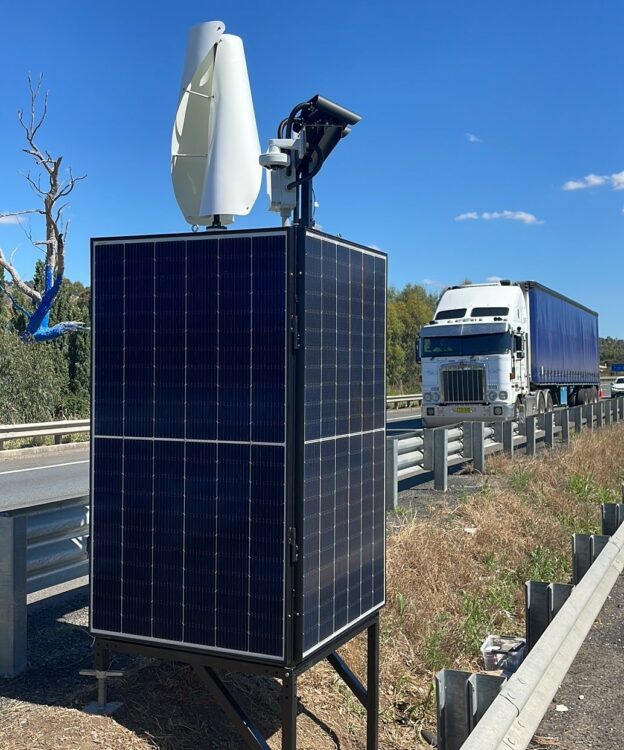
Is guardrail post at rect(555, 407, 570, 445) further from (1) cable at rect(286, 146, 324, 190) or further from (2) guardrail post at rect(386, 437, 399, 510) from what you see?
(1) cable at rect(286, 146, 324, 190)

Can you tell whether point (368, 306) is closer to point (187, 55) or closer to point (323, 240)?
point (323, 240)

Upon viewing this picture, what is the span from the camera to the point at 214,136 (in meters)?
5.31

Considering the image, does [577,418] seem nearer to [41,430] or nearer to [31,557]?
[41,430]

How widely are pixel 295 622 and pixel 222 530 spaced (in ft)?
1.81

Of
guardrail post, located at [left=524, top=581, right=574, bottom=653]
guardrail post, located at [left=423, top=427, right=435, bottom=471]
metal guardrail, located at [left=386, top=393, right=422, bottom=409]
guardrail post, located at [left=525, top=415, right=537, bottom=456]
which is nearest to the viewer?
guardrail post, located at [left=524, top=581, right=574, bottom=653]

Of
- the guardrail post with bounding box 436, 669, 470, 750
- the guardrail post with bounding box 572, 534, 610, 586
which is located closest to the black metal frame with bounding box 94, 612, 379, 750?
the guardrail post with bounding box 436, 669, 470, 750

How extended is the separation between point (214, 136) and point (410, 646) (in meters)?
3.70

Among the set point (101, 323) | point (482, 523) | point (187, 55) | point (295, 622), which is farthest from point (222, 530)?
point (482, 523)

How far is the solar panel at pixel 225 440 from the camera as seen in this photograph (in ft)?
13.0

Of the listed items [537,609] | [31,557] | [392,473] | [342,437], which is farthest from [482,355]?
[342,437]

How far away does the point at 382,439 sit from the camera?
16.2ft

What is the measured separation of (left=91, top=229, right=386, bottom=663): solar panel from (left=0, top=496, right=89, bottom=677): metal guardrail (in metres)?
0.75

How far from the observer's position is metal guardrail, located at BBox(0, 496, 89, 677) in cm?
487

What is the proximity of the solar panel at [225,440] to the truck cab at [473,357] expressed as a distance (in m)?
18.5
